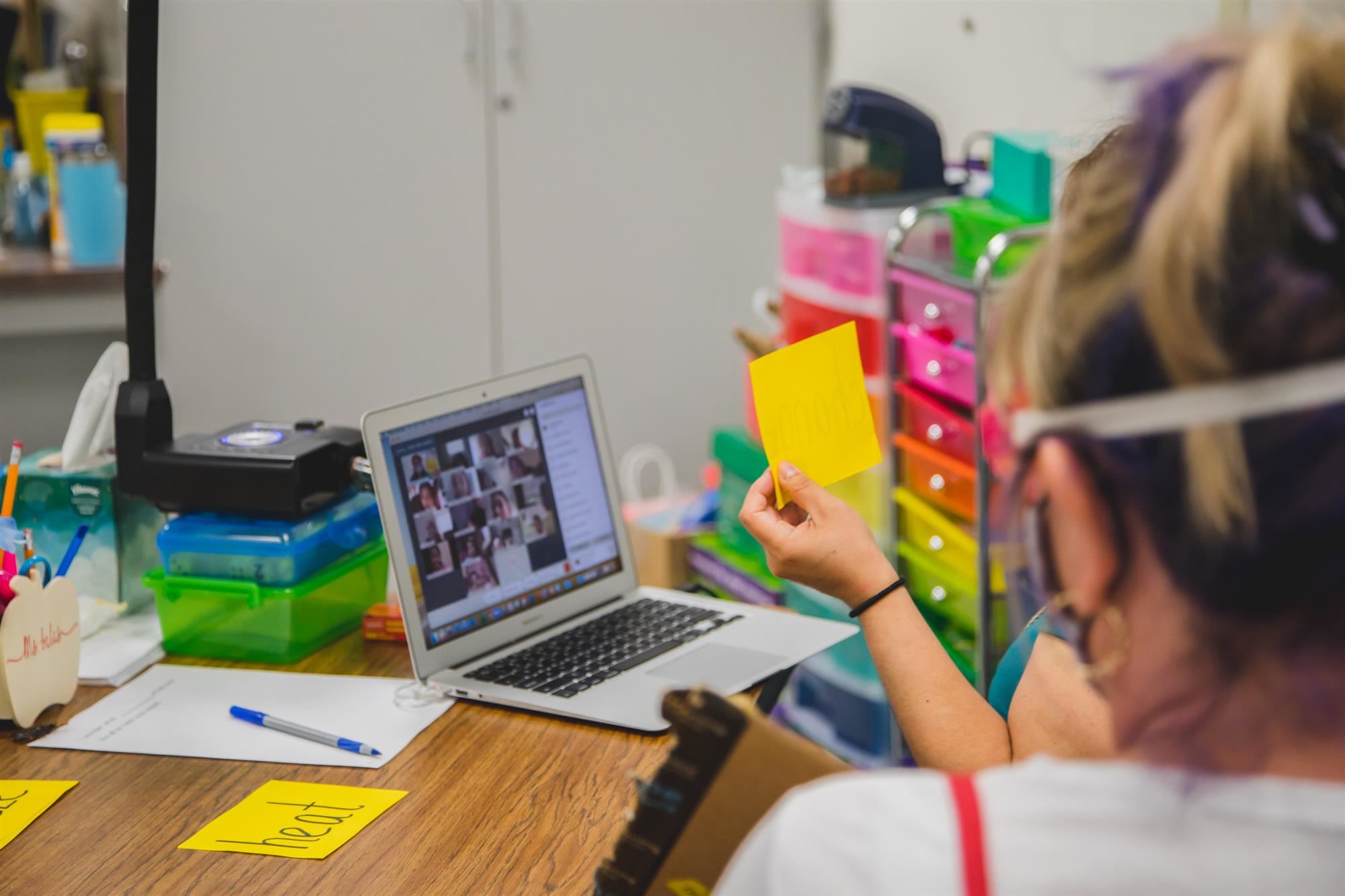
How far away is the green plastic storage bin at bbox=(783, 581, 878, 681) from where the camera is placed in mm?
2359

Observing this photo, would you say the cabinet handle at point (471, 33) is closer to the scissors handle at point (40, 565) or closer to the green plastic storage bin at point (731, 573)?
the green plastic storage bin at point (731, 573)

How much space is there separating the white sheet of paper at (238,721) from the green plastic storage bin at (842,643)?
1090mm

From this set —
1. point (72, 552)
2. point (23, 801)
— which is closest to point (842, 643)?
point (72, 552)

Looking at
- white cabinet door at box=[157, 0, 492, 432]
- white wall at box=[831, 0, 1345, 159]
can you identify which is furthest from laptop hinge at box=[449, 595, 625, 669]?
white cabinet door at box=[157, 0, 492, 432]

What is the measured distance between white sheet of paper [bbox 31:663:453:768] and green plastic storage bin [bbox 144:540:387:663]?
0.03 meters

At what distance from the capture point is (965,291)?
6.35 ft

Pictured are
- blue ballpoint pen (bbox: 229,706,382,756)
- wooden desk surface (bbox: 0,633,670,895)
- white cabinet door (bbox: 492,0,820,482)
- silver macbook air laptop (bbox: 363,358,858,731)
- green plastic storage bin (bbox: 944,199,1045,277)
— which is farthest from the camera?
white cabinet door (bbox: 492,0,820,482)

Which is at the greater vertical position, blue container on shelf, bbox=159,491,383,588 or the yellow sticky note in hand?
the yellow sticky note in hand

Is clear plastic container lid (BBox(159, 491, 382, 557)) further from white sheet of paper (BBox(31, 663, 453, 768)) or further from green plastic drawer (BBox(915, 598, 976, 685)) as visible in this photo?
green plastic drawer (BBox(915, 598, 976, 685))

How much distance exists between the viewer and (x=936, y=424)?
2.10 m

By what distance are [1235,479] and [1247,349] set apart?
0.05m

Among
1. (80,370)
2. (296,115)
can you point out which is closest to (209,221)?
(296,115)

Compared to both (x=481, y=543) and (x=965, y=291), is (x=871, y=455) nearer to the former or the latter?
(x=481, y=543)

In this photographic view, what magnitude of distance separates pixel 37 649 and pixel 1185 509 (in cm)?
109
